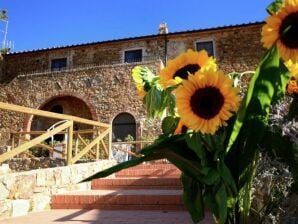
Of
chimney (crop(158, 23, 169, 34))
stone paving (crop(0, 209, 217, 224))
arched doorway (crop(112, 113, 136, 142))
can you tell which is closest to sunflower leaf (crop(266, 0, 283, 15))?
stone paving (crop(0, 209, 217, 224))

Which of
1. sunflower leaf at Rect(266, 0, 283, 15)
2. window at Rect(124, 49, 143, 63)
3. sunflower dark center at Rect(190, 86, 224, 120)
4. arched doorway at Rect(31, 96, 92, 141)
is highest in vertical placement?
window at Rect(124, 49, 143, 63)

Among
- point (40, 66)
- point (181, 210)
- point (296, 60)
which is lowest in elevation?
point (181, 210)

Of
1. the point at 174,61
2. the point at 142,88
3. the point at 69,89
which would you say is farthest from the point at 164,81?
the point at 69,89

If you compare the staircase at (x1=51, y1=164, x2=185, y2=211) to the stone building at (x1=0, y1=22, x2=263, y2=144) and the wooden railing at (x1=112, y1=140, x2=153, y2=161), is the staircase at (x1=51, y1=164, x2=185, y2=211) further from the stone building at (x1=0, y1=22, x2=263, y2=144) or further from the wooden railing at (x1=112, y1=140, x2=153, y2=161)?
the stone building at (x1=0, y1=22, x2=263, y2=144)

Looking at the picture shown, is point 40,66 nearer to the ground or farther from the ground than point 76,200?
farther from the ground

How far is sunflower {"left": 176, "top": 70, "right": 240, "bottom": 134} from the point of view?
937mm

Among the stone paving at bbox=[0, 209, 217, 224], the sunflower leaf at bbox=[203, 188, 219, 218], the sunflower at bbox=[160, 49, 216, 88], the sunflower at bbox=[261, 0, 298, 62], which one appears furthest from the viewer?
the stone paving at bbox=[0, 209, 217, 224]

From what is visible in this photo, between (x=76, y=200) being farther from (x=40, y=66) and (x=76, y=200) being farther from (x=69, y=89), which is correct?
(x=40, y=66)

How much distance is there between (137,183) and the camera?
5500mm

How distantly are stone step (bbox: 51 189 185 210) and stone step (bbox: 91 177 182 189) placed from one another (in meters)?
0.73

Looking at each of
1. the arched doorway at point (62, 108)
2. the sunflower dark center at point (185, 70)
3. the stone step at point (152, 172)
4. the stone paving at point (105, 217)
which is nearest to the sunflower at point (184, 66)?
the sunflower dark center at point (185, 70)

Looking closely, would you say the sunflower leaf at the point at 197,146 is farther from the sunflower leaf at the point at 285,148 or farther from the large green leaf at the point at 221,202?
the sunflower leaf at the point at 285,148

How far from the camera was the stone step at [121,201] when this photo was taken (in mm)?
4355

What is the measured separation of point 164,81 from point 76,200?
402cm
